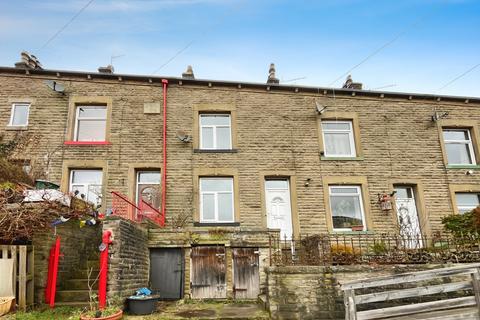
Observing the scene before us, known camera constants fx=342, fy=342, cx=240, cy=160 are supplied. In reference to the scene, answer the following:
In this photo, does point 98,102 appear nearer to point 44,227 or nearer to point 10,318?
point 44,227

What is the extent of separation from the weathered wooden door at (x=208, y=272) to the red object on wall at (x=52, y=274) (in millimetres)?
3698

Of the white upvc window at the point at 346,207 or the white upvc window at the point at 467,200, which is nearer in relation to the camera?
the white upvc window at the point at 346,207

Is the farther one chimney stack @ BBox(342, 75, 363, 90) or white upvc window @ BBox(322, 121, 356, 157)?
chimney stack @ BBox(342, 75, 363, 90)

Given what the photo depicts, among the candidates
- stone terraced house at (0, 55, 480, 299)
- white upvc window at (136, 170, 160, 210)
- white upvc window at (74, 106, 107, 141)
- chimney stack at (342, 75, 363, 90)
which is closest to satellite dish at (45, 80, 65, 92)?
stone terraced house at (0, 55, 480, 299)

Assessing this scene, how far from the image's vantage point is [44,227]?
317 inches

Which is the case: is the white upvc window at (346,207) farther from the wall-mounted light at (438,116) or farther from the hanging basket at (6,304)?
the hanging basket at (6,304)

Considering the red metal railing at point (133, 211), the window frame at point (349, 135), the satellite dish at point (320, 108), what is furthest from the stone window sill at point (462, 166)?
the red metal railing at point (133, 211)

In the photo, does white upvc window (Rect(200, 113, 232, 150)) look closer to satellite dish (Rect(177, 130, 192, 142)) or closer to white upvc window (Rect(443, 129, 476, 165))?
→ satellite dish (Rect(177, 130, 192, 142))

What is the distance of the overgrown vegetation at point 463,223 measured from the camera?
10.5 meters

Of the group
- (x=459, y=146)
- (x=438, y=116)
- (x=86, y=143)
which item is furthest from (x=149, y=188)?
(x=459, y=146)

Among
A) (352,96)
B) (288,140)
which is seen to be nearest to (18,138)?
(288,140)

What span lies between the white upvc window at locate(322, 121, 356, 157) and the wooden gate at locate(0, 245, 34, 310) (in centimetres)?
1014

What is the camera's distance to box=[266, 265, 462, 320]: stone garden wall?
24.1 feet

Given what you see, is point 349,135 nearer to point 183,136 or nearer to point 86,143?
point 183,136
